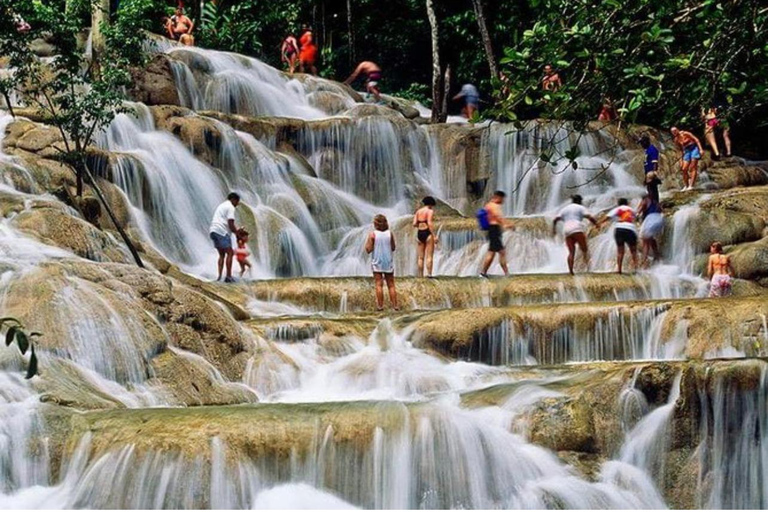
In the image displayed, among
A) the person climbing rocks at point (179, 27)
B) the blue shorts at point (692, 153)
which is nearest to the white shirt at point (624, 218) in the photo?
the blue shorts at point (692, 153)

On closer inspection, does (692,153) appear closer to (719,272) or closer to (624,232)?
(624,232)

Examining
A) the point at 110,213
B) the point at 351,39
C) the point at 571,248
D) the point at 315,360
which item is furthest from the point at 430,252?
the point at 351,39

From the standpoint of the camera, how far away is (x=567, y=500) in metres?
9.90

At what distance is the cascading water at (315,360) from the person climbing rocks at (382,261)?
49 centimetres

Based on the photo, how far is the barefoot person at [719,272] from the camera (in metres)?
17.0

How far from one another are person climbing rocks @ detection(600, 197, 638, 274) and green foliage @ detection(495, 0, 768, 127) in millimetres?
10585

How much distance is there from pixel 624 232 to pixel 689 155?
5.66 metres

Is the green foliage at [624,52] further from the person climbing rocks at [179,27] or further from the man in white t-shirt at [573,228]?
the person climbing rocks at [179,27]

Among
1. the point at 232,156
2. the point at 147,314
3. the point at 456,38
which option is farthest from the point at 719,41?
the point at 456,38

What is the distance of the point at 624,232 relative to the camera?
18469mm

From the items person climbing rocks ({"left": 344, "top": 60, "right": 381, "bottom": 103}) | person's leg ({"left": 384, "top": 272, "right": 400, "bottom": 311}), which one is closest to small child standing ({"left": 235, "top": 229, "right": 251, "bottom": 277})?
person's leg ({"left": 384, "top": 272, "right": 400, "bottom": 311})

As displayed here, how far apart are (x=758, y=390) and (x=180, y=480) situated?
4.94 metres

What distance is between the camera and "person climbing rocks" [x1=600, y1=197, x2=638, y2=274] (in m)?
18.5

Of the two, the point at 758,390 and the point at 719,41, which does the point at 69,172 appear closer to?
the point at 758,390
